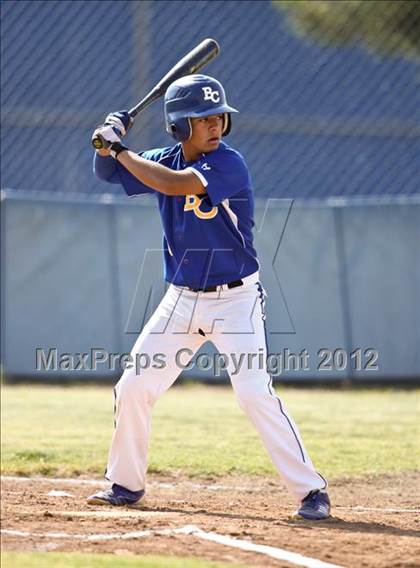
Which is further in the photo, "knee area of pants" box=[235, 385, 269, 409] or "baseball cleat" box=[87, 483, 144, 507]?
"baseball cleat" box=[87, 483, 144, 507]

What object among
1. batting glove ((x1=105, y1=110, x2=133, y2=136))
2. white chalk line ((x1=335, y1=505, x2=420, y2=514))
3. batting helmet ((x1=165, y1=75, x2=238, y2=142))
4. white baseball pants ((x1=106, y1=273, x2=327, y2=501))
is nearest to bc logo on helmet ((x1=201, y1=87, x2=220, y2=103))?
batting helmet ((x1=165, y1=75, x2=238, y2=142))

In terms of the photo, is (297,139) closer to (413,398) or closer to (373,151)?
(373,151)

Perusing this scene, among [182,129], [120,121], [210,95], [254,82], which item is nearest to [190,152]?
[182,129]

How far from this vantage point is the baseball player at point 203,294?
4730 millimetres

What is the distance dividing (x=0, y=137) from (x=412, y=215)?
159 inches

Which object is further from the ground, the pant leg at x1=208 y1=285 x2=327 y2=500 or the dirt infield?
the pant leg at x1=208 y1=285 x2=327 y2=500

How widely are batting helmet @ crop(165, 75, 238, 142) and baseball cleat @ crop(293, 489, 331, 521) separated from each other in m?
1.72

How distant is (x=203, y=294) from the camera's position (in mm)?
4879

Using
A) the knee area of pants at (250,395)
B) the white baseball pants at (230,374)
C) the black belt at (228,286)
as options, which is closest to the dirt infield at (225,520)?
the white baseball pants at (230,374)

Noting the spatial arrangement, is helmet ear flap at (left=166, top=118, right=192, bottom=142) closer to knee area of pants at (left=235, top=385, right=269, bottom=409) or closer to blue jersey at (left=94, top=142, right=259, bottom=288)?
blue jersey at (left=94, top=142, right=259, bottom=288)

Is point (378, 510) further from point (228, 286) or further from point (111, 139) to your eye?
point (111, 139)

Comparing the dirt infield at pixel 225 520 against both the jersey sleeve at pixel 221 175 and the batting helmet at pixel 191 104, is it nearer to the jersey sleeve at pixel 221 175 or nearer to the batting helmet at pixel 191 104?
the jersey sleeve at pixel 221 175

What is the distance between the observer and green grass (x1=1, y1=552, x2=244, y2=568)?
11.6 feet

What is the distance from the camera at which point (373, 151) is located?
34.3 ft
